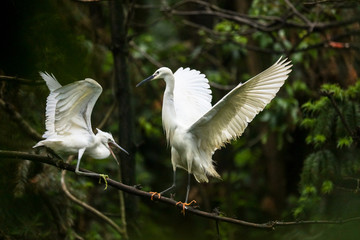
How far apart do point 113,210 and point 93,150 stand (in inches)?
125

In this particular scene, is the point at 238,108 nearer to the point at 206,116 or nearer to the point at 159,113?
the point at 206,116

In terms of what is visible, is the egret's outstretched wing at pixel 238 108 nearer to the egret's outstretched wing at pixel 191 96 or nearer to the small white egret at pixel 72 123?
the egret's outstretched wing at pixel 191 96

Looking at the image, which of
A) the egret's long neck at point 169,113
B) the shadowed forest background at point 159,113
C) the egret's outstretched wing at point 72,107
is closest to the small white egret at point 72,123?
the egret's outstretched wing at point 72,107

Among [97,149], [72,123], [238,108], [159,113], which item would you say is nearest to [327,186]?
[238,108]

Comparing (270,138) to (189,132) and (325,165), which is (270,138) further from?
(189,132)

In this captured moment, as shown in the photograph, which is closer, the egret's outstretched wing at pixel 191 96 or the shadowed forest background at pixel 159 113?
the shadowed forest background at pixel 159 113

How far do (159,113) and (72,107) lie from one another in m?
4.29

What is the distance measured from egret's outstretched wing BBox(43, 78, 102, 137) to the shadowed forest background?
0.40 feet

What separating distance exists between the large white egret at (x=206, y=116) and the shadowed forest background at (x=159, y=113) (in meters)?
0.37

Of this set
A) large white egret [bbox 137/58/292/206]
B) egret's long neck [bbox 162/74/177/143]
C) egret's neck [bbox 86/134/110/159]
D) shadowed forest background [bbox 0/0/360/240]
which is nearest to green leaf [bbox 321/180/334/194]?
shadowed forest background [bbox 0/0/360/240]

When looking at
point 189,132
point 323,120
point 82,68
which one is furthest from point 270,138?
point 82,68

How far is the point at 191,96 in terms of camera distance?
421 cm

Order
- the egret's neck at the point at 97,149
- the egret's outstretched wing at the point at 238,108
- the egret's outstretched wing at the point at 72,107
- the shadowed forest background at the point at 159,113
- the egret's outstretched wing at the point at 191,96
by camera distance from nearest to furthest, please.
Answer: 1. the shadowed forest background at the point at 159,113
2. the egret's outstretched wing at the point at 72,107
3. the egret's outstretched wing at the point at 238,108
4. the egret's neck at the point at 97,149
5. the egret's outstretched wing at the point at 191,96

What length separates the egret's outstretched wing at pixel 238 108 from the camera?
2879 millimetres
